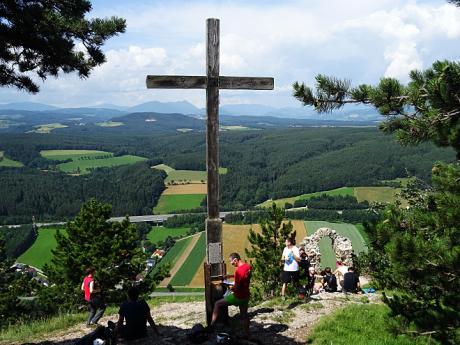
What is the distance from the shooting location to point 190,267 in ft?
221

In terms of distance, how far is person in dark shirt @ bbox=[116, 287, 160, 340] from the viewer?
7.82m

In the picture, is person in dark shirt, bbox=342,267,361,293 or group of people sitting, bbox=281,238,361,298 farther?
person in dark shirt, bbox=342,267,361,293

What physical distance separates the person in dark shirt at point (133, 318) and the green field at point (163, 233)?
3190 inches

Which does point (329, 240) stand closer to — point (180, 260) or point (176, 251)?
point (180, 260)

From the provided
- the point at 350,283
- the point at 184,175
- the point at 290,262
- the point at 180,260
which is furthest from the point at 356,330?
the point at 184,175

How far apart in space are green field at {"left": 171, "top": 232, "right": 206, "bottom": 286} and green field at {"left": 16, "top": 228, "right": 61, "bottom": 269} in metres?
23.1

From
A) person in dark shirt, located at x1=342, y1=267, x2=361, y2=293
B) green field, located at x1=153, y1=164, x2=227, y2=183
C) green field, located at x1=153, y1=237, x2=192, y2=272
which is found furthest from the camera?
green field, located at x1=153, y1=164, x2=227, y2=183

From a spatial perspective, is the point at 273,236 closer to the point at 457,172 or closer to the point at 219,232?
the point at 219,232

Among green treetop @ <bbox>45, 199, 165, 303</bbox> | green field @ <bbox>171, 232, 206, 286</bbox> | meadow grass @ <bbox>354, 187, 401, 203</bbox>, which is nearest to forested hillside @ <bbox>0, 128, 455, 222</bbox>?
meadow grass @ <bbox>354, 187, 401, 203</bbox>

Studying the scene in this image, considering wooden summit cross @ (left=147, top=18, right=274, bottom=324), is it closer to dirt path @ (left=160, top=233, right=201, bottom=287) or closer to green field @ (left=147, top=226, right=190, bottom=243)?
dirt path @ (left=160, top=233, right=201, bottom=287)

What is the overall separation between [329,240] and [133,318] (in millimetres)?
55751

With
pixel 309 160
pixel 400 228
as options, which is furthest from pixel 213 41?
pixel 309 160

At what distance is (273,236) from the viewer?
17859 mm

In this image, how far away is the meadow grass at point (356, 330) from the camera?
7305mm
